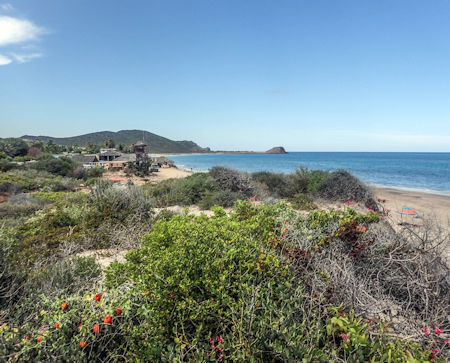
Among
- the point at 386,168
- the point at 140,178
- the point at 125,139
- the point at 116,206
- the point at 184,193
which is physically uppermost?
the point at 125,139

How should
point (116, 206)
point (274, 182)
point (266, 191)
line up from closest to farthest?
point (116, 206), point (266, 191), point (274, 182)

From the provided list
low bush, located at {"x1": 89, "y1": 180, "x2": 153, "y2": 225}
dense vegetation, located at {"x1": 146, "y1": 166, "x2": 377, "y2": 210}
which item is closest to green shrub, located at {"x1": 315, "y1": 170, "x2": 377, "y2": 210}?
dense vegetation, located at {"x1": 146, "y1": 166, "x2": 377, "y2": 210}

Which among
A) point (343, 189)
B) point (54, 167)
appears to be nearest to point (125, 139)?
point (54, 167)

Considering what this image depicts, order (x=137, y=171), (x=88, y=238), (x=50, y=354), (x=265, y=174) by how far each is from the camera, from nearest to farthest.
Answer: (x=50, y=354) → (x=88, y=238) → (x=265, y=174) → (x=137, y=171)

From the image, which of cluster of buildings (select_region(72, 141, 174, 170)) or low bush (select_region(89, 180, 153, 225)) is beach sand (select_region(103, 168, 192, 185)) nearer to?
cluster of buildings (select_region(72, 141, 174, 170))

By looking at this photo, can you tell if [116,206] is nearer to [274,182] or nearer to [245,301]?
[245,301]

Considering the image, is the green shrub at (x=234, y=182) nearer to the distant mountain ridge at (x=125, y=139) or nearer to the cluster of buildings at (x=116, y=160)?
the cluster of buildings at (x=116, y=160)

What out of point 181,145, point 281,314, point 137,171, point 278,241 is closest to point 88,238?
point 278,241

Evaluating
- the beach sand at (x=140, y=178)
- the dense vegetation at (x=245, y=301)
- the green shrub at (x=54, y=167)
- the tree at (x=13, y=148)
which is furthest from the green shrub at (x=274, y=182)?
the tree at (x=13, y=148)

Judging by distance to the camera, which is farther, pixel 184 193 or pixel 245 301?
pixel 184 193

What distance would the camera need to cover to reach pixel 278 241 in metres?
3.03

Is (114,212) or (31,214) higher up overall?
(114,212)

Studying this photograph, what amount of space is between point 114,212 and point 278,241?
5.14 metres

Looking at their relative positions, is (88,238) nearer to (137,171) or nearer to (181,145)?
(137,171)
